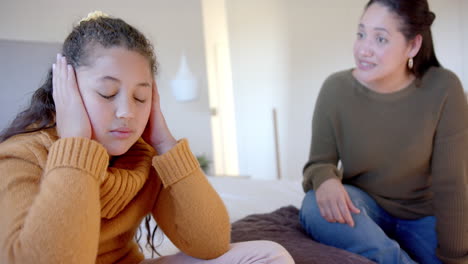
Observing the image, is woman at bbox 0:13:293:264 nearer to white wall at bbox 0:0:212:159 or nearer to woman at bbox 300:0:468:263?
woman at bbox 300:0:468:263

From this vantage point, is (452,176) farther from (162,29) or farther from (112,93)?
(162,29)

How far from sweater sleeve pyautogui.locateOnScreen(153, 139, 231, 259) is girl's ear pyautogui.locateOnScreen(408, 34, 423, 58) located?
2.69 ft

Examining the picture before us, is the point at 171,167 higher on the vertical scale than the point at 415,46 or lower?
lower

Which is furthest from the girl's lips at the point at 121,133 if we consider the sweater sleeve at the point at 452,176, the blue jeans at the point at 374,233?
the sweater sleeve at the point at 452,176

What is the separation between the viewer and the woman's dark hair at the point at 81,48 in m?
0.78

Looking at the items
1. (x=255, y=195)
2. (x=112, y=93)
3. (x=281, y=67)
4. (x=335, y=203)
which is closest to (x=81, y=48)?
(x=112, y=93)

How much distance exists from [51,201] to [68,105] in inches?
7.3

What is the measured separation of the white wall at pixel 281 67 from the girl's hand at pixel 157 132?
273 cm

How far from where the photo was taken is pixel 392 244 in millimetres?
1115

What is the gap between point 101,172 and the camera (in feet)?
2.39

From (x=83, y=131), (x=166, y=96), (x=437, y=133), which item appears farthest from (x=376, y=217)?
(x=166, y=96)

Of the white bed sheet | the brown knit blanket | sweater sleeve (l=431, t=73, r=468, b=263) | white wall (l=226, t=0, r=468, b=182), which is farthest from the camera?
white wall (l=226, t=0, r=468, b=182)

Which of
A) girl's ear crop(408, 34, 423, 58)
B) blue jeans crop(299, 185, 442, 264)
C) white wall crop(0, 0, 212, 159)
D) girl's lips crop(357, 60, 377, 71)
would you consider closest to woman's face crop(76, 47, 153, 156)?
blue jeans crop(299, 185, 442, 264)

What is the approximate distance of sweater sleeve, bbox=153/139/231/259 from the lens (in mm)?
851
